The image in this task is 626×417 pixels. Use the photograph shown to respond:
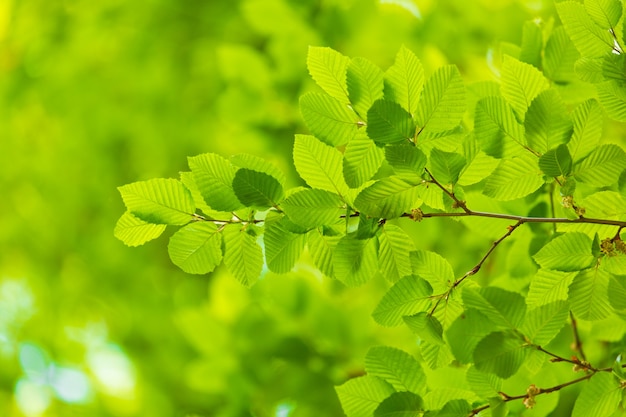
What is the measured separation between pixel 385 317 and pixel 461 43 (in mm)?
1440

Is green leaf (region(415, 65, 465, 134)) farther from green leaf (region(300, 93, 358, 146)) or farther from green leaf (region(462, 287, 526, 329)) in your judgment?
green leaf (region(462, 287, 526, 329))

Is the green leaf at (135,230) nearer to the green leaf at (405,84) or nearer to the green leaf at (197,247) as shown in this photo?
the green leaf at (197,247)

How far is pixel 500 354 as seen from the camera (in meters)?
0.73

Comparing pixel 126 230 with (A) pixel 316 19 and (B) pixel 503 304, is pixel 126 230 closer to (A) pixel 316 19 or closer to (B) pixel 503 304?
(B) pixel 503 304

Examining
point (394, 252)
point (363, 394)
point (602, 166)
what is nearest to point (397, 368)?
point (363, 394)

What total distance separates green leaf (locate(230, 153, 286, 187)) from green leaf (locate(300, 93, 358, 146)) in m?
0.07

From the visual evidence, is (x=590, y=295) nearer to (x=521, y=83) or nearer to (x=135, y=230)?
(x=521, y=83)

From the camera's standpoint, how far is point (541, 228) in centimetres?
105

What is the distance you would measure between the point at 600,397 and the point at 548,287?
0.14 m

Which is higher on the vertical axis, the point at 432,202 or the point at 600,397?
the point at 432,202

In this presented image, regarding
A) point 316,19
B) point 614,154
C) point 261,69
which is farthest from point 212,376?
point 614,154

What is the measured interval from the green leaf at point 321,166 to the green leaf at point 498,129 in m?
0.18

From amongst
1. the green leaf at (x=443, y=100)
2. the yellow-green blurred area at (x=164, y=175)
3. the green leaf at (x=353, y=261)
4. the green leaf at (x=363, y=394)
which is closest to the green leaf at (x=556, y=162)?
the green leaf at (x=443, y=100)

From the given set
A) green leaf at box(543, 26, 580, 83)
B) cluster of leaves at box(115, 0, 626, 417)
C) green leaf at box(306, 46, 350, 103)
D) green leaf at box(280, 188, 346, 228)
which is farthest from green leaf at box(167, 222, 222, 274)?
green leaf at box(543, 26, 580, 83)
